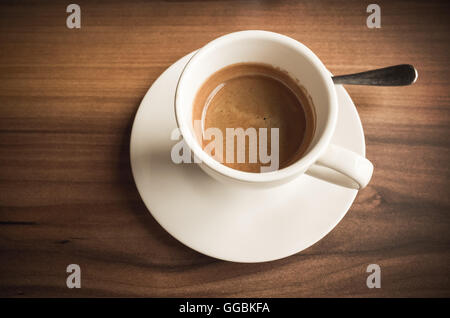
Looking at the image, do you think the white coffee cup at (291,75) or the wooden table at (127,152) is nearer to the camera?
the white coffee cup at (291,75)

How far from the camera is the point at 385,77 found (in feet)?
2.30

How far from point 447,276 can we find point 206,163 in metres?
0.63

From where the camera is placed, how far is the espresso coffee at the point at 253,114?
66 cm

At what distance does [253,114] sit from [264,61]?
108 millimetres

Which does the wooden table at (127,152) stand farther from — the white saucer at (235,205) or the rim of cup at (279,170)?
the rim of cup at (279,170)

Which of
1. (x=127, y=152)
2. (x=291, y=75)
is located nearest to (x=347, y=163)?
(x=291, y=75)

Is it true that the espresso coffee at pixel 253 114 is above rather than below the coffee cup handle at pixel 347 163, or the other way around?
above

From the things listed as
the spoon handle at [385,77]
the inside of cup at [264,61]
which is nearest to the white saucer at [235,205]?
the spoon handle at [385,77]

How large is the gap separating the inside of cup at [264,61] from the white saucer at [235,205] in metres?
0.14

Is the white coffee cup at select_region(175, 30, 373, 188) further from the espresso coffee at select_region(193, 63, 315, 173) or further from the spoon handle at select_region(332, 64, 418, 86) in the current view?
the spoon handle at select_region(332, 64, 418, 86)

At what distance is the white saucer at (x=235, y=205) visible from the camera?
25.7 inches

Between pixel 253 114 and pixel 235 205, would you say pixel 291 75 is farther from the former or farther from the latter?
pixel 235 205

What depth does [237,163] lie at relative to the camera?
0.67 meters
